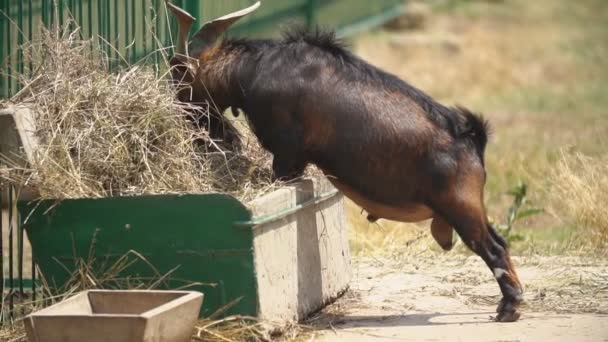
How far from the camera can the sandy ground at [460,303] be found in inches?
267

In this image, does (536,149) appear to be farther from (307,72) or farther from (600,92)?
(307,72)

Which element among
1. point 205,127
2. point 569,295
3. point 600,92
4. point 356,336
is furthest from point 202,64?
point 600,92

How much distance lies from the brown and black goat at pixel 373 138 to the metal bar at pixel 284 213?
0.19m

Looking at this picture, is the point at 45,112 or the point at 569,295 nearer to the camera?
the point at 45,112

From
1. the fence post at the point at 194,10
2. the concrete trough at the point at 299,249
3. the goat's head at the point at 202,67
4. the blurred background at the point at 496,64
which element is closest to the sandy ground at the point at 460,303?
the concrete trough at the point at 299,249

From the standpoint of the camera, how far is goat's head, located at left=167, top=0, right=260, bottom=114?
7.43 meters

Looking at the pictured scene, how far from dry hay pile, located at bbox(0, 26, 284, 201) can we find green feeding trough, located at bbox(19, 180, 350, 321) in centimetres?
18

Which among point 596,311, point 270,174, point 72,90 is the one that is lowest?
point 596,311

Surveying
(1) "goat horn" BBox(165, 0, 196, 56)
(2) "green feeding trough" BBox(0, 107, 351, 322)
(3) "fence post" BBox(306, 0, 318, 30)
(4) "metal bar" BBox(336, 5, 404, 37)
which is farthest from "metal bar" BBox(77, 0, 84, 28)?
(4) "metal bar" BBox(336, 5, 404, 37)

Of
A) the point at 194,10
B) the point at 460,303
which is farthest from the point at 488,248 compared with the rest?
the point at 194,10

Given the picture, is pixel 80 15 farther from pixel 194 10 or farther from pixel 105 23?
pixel 194 10

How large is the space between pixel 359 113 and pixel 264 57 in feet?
2.24

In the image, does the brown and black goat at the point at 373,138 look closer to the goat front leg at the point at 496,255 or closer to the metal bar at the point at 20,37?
the goat front leg at the point at 496,255

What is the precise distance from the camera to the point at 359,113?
708 centimetres
